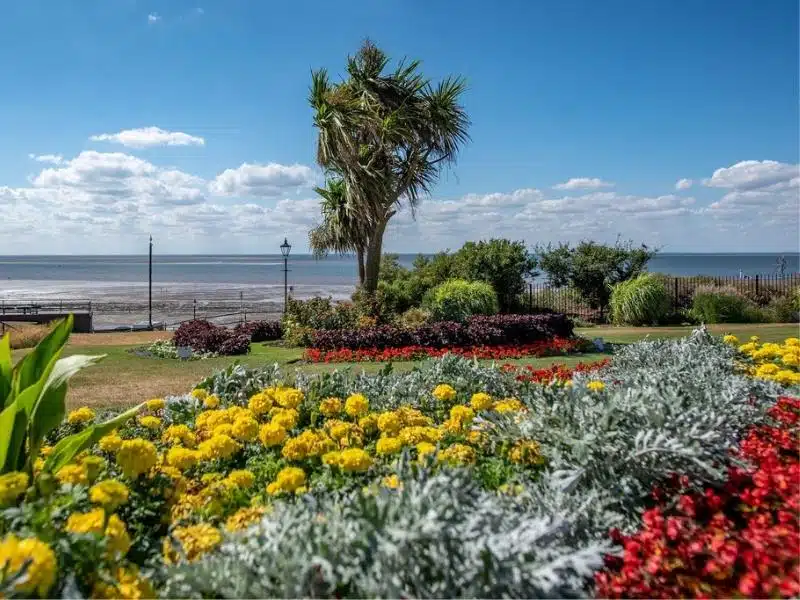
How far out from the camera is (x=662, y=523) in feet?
8.17

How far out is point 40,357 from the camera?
325 centimetres

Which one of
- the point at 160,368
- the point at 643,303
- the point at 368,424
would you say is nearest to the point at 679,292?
the point at 643,303

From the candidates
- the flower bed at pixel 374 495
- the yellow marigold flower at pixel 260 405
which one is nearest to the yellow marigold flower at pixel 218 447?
the flower bed at pixel 374 495

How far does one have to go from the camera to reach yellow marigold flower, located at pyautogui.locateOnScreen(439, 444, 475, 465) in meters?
2.97

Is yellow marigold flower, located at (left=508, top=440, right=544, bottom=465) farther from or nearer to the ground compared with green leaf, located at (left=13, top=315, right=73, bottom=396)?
nearer to the ground

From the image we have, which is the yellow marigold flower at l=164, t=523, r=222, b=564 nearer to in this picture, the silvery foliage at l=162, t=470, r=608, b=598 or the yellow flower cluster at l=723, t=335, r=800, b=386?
the silvery foliage at l=162, t=470, r=608, b=598

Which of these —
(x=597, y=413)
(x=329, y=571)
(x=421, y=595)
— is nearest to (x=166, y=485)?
A: (x=329, y=571)

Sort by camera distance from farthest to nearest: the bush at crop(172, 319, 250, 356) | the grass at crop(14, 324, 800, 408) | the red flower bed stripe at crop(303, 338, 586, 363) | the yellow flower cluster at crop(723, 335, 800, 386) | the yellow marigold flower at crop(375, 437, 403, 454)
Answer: the bush at crop(172, 319, 250, 356) → the red flower bed stripe at crop(303, 338, 586, 363) → the grass at crop(14, 324, 800, 408) → the yellow flower cluster at crop(723, 335, 800, 386) → the yellow marigold flower at crop(375, 437, 403, 454)

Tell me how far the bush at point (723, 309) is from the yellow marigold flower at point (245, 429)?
17.4m

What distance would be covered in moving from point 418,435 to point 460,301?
12016 mm

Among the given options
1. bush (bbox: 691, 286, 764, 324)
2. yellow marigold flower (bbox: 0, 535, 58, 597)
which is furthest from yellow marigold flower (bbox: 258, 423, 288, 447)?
bush (bbox: 691, 286, 764, 324)

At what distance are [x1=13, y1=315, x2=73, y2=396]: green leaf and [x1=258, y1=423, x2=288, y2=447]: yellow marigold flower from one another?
108 cm

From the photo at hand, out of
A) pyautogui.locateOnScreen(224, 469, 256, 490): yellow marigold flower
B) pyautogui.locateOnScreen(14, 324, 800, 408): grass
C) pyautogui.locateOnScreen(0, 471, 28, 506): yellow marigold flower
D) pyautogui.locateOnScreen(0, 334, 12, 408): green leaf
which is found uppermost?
pyautogui.locateOnScreen(0, 334, 12, 408): green leaf

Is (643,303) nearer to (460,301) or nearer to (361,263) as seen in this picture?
(460,301)
